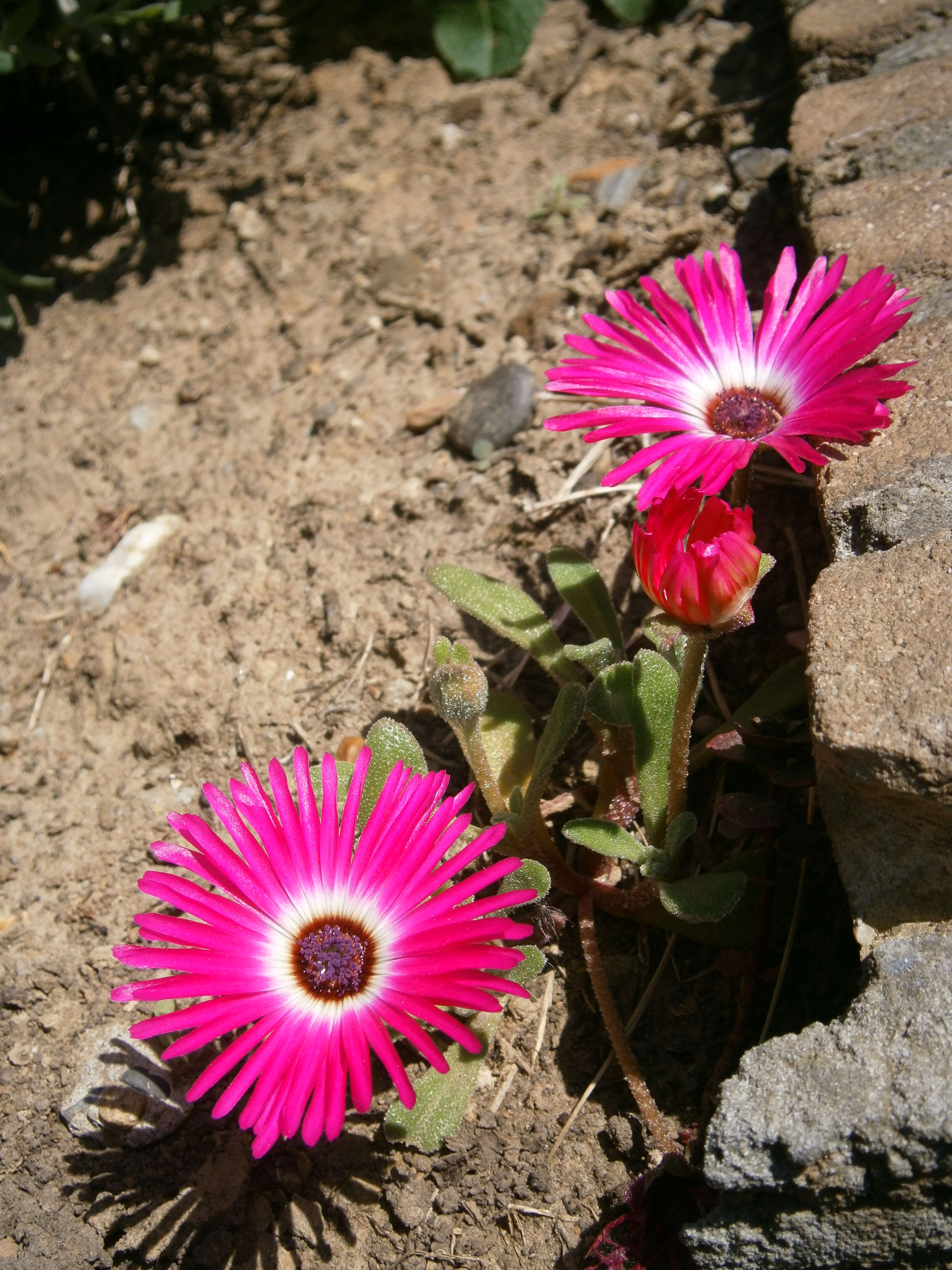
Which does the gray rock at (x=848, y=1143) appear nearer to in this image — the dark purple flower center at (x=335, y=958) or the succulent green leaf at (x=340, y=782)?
the dark purple flower center at (x=335, y=958)

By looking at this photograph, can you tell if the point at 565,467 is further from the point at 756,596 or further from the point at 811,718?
the point at 811,718

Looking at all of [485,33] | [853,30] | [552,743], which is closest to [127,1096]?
[552,743]

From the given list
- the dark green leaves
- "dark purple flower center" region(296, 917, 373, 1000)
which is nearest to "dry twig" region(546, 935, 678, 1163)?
"dark purple flower center" region(296, 917, 373, 1000)

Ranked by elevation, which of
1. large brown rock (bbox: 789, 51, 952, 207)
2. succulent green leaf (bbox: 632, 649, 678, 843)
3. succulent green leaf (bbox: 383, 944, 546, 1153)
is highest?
large brown rock (bbox: 789, 51, 952, 207)

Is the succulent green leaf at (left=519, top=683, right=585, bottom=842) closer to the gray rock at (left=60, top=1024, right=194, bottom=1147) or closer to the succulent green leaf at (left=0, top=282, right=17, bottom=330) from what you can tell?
the gray rock at (left=60, top=1024, right=194, bottom=1147)

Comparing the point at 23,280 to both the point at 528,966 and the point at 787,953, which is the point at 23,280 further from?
the point at 787,953

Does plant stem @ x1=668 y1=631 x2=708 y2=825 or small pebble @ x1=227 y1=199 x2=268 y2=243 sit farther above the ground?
small pebble @ x1=227 y1=199 x2=268 y2=243
